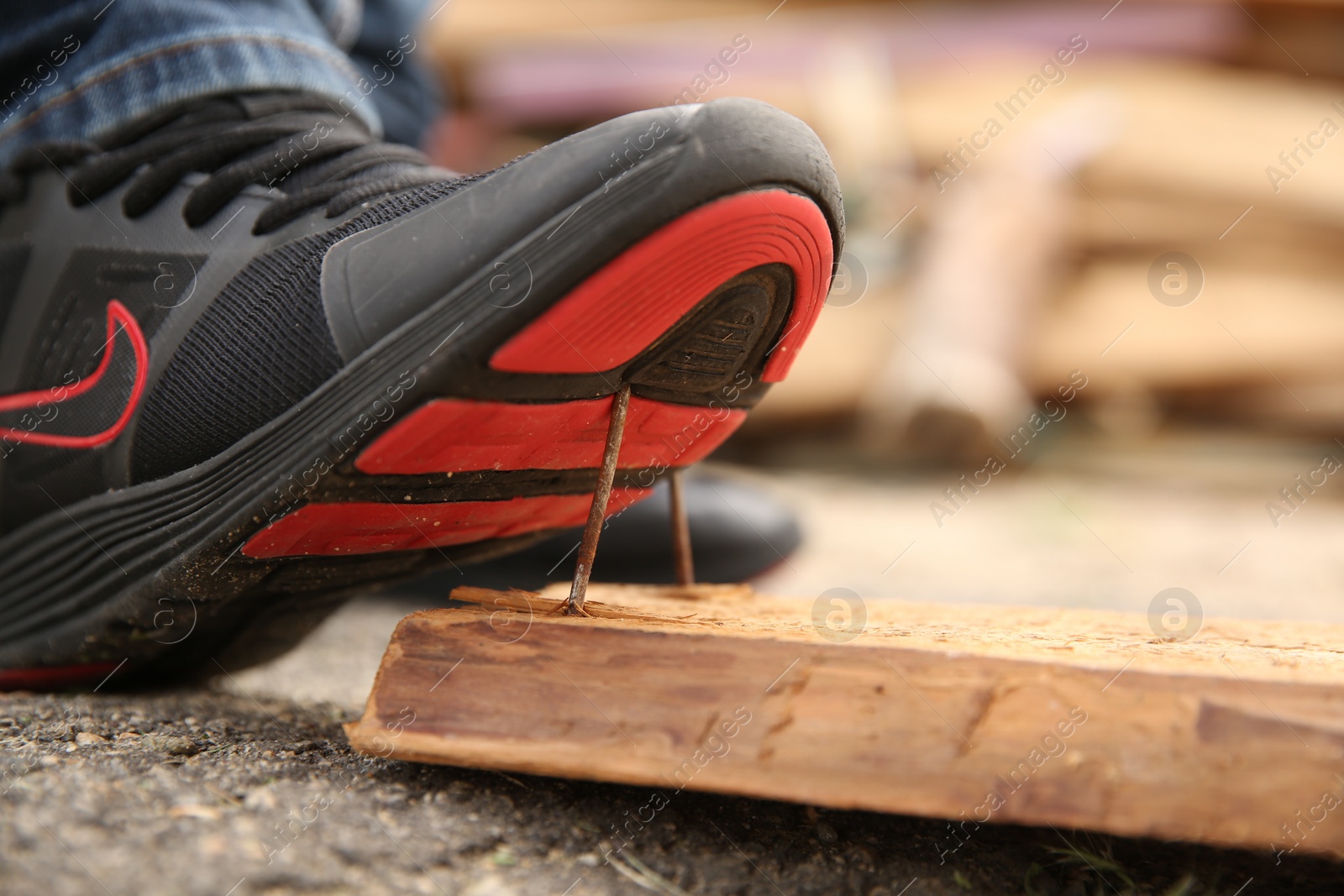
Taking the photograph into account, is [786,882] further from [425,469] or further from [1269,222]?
[1269,222]

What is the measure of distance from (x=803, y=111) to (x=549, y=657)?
3.37 meters

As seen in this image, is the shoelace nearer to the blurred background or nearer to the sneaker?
the sneaker

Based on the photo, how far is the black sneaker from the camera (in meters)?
0.66

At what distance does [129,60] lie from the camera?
3.08 ft

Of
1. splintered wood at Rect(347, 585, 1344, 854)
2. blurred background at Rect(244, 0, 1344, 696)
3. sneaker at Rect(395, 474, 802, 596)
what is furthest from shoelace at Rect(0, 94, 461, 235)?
blurred background at Rect(244, 0, 1344, 696)

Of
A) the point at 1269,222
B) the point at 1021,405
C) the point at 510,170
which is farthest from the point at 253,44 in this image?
the point at 1269,222

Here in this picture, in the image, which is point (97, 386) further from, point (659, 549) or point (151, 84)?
point (659, 549)

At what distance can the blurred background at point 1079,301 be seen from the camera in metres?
2.69

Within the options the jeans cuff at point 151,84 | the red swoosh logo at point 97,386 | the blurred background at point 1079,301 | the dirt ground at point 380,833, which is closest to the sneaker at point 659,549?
the dirt ground at point 380,833

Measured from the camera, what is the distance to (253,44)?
973mm

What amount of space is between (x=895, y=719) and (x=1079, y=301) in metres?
3.00

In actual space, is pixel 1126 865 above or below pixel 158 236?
below

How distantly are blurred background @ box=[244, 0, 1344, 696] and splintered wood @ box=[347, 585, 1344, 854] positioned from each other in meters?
1.58

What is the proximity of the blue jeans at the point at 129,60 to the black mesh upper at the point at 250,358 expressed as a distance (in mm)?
274
